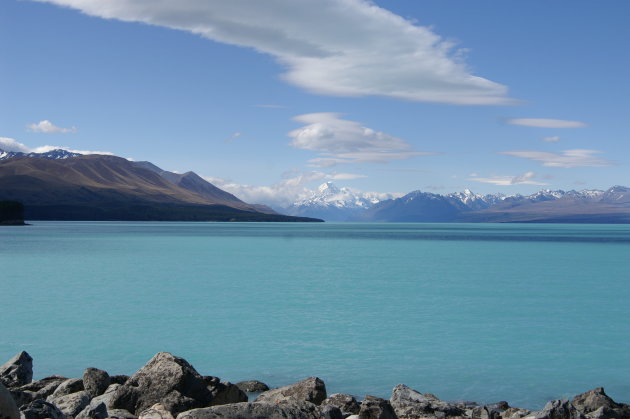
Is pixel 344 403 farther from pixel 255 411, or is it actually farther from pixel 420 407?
pixel 255 411

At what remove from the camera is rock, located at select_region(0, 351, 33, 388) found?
56.2ft

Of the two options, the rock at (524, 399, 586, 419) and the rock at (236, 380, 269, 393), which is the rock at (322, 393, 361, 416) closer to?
the rock at (524, 399, 586, 419)

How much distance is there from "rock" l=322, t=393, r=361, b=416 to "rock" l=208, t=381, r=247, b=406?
2.23 metres

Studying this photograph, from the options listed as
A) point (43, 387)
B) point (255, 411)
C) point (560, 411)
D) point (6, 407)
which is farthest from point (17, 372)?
point (560, 411)

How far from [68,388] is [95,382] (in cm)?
80

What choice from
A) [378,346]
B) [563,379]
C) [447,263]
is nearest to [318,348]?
[378,346]

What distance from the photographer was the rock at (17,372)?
56.2 ft

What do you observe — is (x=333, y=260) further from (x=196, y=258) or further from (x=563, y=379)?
(x=563, y=379)

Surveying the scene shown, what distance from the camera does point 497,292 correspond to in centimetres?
4578

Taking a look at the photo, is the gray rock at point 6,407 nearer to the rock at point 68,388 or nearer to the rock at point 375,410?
the rock at point 375,410

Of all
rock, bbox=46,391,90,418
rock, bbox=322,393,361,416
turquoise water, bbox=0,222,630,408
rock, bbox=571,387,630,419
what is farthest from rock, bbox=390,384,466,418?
rock, bbox=46,391,90,418

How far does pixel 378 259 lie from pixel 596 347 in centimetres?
5063

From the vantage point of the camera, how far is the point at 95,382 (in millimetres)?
15414

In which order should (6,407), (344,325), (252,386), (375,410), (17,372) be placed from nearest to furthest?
(6,407)
(375,410)
(17,372)
(252,386)
(344,325)
